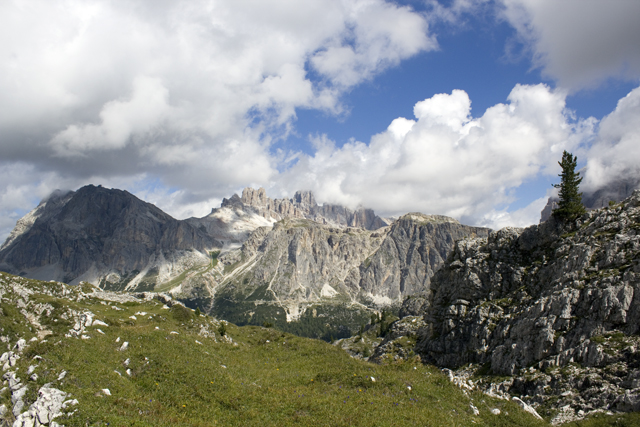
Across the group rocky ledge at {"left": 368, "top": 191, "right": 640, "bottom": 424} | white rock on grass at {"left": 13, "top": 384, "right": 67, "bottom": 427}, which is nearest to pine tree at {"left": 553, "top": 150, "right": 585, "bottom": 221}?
rocky ledge at {"left": 368, "top": 191, "right": 640, "bottom": 424}

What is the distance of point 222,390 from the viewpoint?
23.9 m

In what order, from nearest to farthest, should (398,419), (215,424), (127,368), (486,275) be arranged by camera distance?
(215,424) → (398,419) → (127,368) → (486,275)

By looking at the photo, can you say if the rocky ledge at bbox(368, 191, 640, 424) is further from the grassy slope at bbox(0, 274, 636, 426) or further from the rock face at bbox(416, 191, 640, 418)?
the grassy slope at bbox(0, 274, 636, 426)

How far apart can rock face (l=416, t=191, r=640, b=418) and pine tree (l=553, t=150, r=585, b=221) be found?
215 centimetres

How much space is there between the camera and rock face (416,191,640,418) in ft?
131

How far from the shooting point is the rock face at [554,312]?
3997 cm

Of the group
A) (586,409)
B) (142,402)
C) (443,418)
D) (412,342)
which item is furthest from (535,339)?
(412,342)

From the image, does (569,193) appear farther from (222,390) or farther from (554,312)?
(222,390)

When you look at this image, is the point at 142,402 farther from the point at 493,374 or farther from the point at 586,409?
the point at 493,374

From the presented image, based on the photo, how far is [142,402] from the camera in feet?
64.8

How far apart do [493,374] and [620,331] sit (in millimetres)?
19676

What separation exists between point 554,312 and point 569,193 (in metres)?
30.4

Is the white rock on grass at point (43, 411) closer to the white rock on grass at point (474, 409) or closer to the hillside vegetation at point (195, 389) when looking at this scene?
the hillside vegetation at point (195, 389)

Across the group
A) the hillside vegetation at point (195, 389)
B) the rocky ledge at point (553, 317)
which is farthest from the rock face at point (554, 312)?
the hillside vegetation at point (195, 389)
